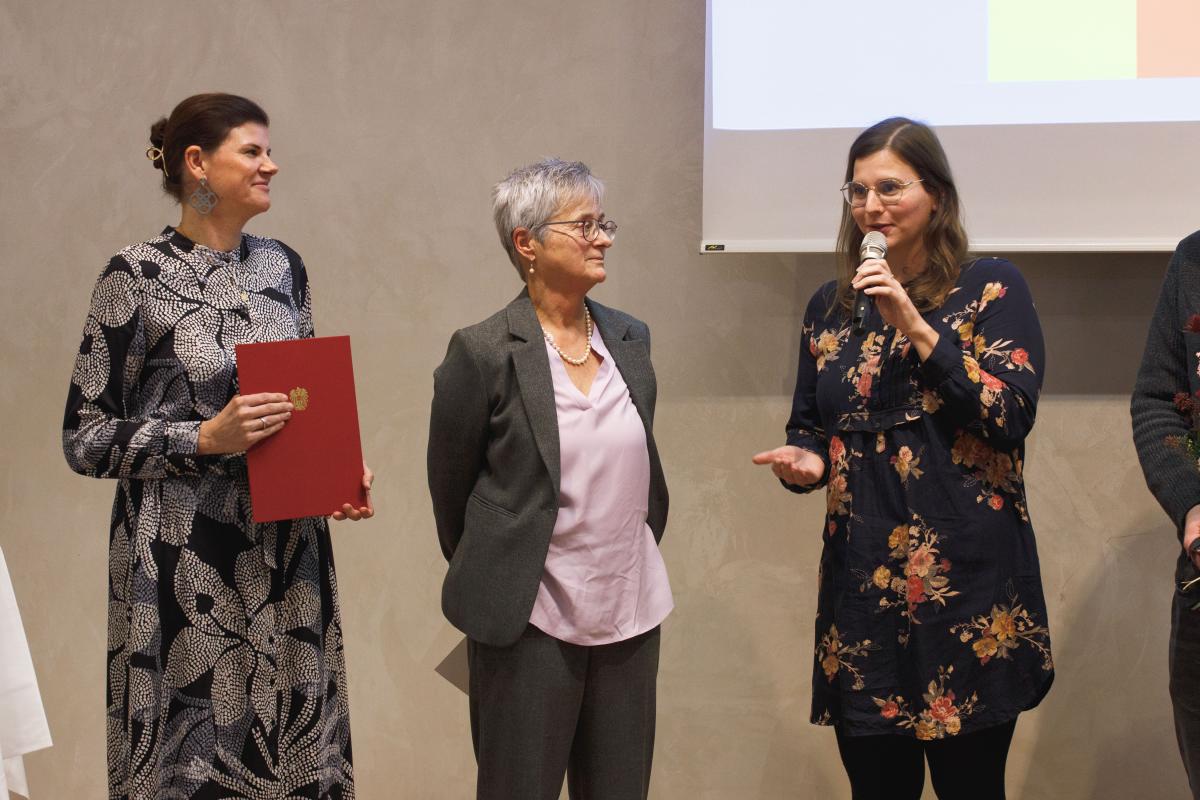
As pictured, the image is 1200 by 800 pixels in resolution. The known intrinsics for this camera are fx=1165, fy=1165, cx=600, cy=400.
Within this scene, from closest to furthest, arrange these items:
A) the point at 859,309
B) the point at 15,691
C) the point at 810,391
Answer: the point at 15,691, the point at 859,309, the point at 810,391

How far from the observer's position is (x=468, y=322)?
326 centimetres

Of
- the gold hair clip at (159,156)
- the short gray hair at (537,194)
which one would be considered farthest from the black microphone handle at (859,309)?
the gold hair clip at (159,156)

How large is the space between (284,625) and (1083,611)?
6.88 feet

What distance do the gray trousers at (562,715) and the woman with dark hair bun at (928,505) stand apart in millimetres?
355

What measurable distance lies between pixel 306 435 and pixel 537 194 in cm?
60

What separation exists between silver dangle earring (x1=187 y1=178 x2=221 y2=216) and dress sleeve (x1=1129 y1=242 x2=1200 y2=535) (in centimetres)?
172

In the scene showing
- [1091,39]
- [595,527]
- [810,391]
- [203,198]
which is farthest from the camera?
[1091,39]

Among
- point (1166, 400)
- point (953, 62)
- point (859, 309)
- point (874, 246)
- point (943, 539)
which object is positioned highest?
point (953, 62)

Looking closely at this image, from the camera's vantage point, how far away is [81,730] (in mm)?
3426

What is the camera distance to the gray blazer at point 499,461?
2.02 metres

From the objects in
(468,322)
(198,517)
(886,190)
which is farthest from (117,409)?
(886,190)

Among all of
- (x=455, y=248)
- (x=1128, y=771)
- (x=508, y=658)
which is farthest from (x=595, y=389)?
(x=1128, y=771)

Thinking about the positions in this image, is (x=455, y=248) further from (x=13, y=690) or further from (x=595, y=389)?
(x=13, y=690)

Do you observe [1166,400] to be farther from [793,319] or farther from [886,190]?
[793,319]
